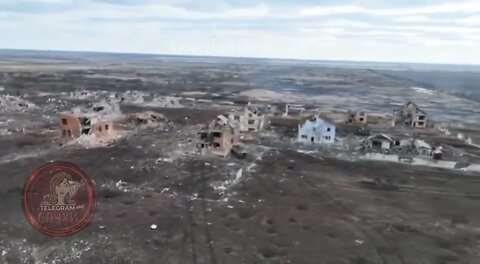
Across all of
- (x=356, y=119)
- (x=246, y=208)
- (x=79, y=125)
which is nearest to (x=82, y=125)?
(x=79, y=125)

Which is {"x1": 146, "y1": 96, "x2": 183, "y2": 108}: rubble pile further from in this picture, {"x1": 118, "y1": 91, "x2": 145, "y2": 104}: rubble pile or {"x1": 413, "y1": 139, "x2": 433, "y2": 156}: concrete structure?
{"x1": 413, "y1": 139, "x2": 433, "y2": 156}: concrete structure

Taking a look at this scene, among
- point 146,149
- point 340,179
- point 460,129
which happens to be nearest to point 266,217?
point 340,179

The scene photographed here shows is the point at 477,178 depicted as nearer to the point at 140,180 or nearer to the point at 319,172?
the point at 319,172

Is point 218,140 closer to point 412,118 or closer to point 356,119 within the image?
point 356,119

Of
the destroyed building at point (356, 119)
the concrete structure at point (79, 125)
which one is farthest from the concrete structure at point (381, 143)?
the concrete structure at point (79, 125)

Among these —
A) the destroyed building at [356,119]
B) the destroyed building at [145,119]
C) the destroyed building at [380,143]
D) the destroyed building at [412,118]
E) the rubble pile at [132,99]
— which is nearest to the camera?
the destroyed building at [380,143]

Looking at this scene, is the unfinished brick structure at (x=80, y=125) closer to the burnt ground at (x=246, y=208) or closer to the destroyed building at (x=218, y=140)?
the burnt ground at (x=246, y=208)
